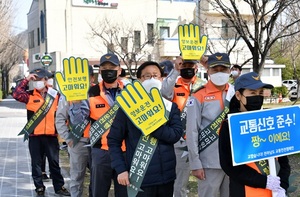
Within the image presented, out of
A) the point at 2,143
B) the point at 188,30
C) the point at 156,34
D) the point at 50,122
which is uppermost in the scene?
the point at 156,34

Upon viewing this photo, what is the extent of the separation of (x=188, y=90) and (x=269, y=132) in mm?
2233

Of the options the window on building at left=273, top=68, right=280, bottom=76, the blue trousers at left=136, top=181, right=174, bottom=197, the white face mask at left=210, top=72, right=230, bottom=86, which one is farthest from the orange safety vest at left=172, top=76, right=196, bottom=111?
the window on building at left=273, top=68, right=280, bottom=76

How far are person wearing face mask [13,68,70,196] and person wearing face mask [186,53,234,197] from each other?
119 inches

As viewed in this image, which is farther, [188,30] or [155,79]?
[188,30]

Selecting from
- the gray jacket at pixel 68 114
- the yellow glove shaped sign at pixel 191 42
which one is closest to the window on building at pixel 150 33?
the gray jacket at pixel 68 114

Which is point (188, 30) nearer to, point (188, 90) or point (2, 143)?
point (188, 90)

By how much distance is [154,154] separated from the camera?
3.52 meters

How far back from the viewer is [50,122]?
6484mm

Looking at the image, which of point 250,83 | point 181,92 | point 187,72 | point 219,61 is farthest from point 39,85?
point 250,83

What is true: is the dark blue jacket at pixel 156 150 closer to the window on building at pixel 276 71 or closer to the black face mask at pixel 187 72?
the black face mask at pixel 187 72

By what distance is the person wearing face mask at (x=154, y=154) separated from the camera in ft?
11.5

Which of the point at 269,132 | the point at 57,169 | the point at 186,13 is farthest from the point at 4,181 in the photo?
the point at 186,13

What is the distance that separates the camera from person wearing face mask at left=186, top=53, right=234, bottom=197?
402cm

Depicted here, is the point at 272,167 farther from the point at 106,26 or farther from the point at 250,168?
the point at 106,26
